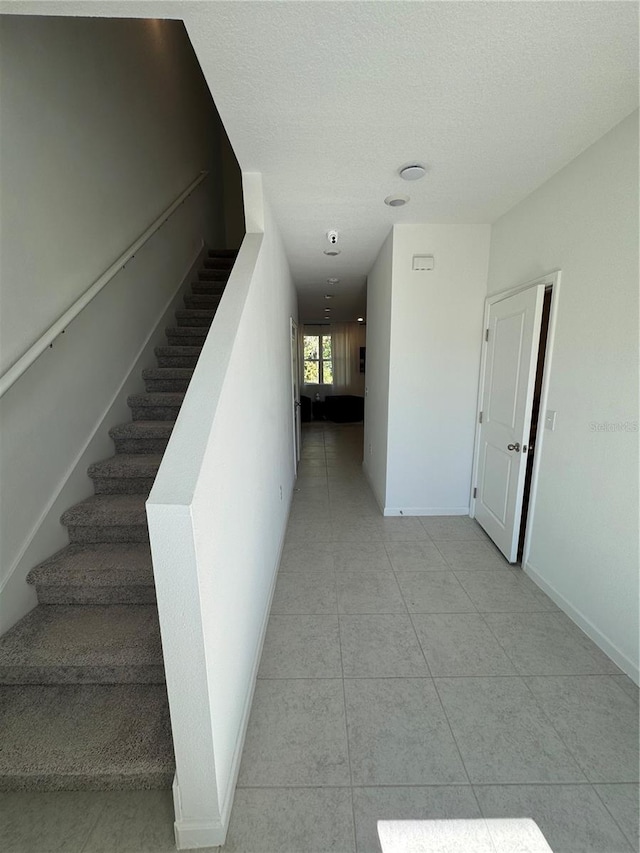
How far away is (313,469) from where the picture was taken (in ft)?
15.7

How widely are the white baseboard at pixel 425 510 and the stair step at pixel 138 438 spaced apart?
2.12m

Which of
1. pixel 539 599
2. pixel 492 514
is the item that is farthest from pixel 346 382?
pixel 539 599

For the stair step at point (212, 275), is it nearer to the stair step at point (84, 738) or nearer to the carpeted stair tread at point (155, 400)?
the carpeted stair tread at point (155, 400)

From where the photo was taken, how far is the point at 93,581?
1609 mm

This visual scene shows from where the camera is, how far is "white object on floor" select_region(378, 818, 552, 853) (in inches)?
42.1

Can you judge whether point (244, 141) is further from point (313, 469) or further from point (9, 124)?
point (313, 469)

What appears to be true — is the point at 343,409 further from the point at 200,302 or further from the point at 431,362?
the point at 431,362

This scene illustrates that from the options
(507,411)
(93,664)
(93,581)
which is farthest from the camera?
(507,411)

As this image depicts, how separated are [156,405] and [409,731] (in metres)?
2.37

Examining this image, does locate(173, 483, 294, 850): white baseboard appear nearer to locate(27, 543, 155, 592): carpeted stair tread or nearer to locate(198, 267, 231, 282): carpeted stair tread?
locate(27, 543, 155, 592): carpeted stair tread

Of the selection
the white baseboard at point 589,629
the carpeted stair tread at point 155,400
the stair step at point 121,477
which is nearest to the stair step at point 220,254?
the carpeted stair tread at point 155,400

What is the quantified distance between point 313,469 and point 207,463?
150 inches

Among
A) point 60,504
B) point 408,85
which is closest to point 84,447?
point 60,504

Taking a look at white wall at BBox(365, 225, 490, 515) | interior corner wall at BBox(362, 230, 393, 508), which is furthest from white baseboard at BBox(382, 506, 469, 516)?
interior corner wall at BBox(362, 230, 393, 508)
